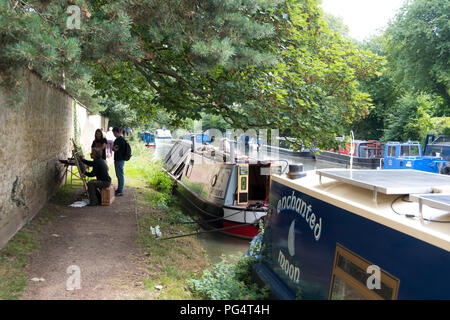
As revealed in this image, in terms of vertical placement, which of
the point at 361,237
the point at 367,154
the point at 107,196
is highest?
the point at 361,237

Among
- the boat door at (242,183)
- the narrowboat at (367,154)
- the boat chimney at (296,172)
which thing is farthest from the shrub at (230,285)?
the narrowboat at (367,154)

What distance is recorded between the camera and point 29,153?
22.5 feet

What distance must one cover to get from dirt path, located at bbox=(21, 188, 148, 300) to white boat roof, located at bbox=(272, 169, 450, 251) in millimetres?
2738

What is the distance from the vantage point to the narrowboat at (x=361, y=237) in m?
2.10

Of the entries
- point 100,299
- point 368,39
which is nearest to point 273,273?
point 100,299

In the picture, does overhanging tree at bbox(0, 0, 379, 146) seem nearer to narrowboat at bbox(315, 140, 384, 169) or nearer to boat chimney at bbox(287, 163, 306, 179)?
boat chimney at bbox(287, 163, 306, 179)

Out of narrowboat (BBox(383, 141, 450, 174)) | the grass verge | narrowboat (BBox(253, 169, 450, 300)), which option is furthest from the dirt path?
narrowboat (BBox(383, 141, 450, 174))

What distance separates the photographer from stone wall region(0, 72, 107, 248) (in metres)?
5.52

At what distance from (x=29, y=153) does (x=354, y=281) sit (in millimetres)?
6273

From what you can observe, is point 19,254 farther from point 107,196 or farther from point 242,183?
point 242,183

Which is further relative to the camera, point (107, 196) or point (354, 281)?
point (107, 196)

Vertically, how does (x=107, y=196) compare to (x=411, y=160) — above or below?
below

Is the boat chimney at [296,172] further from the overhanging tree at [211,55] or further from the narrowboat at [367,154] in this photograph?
the narrowboat at [367,154]

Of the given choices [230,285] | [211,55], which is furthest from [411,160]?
[230,285]
